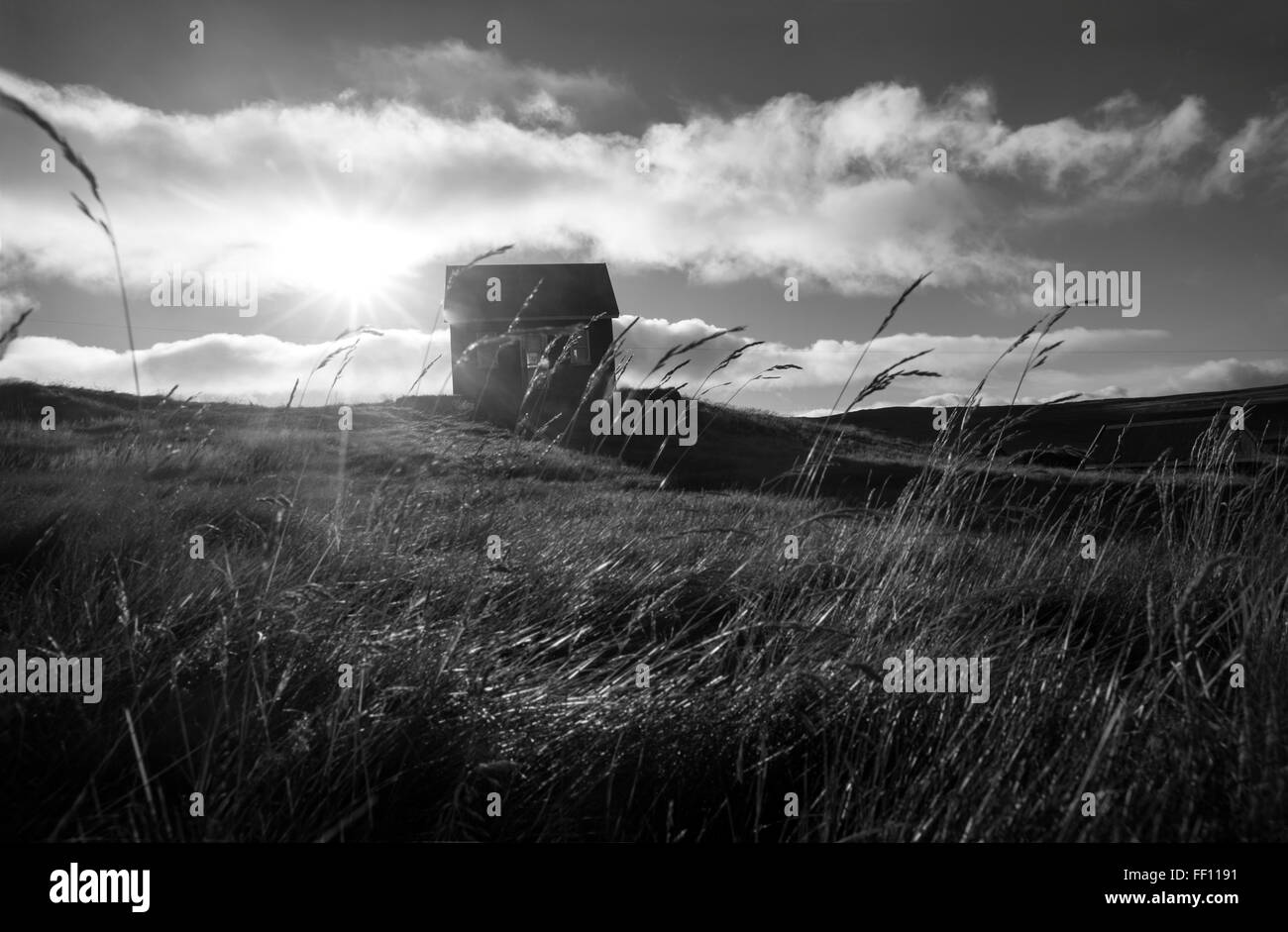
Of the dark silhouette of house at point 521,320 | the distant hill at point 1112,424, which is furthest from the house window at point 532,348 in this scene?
the distant hill at point 1112,424

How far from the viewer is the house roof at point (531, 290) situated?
26.7 metres

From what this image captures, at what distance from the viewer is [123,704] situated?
2.01 m

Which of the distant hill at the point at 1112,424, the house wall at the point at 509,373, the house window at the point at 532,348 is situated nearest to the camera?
the house window at the point at 532,348

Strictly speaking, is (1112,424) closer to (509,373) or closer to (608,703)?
(509,373)

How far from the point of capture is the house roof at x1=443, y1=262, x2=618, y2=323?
26.7 meters

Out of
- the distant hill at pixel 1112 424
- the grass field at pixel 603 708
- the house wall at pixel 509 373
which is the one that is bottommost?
the grass field at pixel 603 708

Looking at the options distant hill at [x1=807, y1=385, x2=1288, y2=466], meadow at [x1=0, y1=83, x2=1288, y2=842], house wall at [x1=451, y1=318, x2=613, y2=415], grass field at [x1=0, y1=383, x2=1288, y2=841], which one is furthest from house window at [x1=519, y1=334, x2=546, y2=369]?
grass field at [x1=0, y1=383, x2=1288, y2=841]

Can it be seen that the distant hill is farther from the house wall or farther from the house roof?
the house roof

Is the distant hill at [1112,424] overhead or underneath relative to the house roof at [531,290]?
underneath

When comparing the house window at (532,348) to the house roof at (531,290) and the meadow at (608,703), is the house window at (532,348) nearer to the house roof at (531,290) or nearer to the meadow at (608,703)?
the house roof at (531,290)

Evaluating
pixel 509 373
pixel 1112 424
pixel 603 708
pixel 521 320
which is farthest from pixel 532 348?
pixel 1112 424

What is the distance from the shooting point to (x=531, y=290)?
88.7ft

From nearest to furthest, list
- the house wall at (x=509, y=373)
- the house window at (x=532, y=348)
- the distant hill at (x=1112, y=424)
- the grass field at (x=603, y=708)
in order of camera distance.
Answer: the grass field at (x=603, y=708), the house window at (x=532, y=348), the house wall at (x=509, y=373), the distant hill at (x=1112, y=424)
